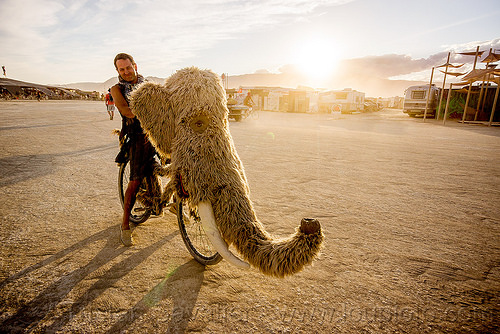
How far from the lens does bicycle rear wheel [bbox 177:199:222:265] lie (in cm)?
240

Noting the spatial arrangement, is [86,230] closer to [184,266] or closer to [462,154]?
[184,266]

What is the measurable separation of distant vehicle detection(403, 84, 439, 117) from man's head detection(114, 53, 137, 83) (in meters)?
29.5

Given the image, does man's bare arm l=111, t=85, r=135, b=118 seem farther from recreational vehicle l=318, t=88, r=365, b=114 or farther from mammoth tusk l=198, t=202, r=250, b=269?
recreational vehicle l=318, t=88, r=365, b=114

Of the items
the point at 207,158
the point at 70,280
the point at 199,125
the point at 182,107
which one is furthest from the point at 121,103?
the point at 70,280

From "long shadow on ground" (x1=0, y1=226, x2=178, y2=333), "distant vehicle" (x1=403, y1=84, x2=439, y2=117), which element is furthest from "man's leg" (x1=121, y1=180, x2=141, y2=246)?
"distant vehicle" (x1=403, y1=84, x2=439, y2=117)

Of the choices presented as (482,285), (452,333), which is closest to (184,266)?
(452,333)

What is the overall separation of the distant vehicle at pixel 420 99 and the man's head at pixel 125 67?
29483 millimetres

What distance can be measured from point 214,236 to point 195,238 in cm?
82

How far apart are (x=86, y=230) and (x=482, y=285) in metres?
4.32

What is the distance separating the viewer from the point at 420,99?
25125 millimetres

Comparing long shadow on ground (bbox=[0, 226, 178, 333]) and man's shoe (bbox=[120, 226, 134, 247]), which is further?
man's shoe (bbox=[120, 226, 134, 247])

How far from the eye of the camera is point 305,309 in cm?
197

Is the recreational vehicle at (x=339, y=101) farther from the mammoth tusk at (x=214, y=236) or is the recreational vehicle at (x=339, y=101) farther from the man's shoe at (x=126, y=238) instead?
the mammoth tusk at (x=214, y=236)

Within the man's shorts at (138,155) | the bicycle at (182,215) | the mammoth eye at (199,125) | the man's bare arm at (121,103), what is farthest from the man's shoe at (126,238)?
the mammoth eye at (199,125)
